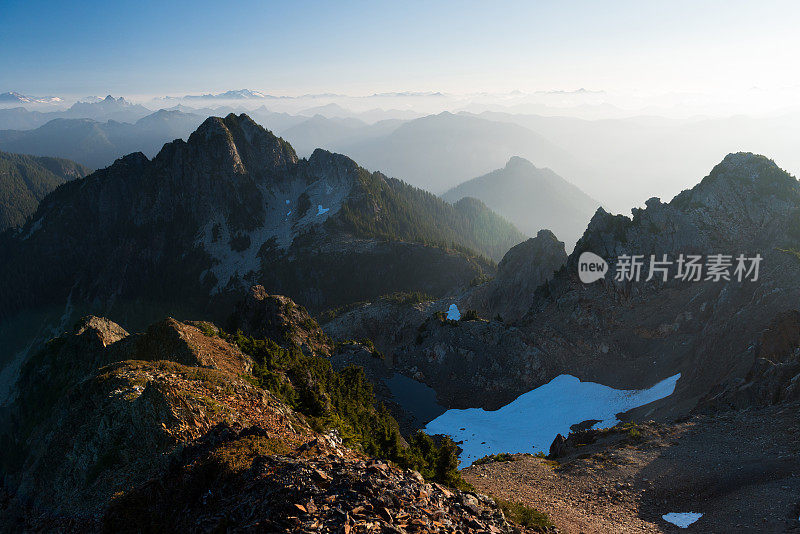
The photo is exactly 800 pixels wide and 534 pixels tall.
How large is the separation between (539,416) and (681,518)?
31039mm

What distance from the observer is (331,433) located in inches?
768

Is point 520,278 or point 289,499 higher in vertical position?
point 289,499

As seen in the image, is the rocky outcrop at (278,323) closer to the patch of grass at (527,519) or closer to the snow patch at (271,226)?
the patch of grass at (527,519)

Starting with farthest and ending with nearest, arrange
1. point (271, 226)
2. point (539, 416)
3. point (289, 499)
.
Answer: point (271, 226) → point (539, 416) → point (289, 499)

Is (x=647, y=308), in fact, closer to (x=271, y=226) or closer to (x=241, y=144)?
(x=271, y=226)

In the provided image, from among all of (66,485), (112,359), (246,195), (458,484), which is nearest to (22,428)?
(112,359)

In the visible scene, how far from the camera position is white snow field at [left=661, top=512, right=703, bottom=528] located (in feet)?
73.5

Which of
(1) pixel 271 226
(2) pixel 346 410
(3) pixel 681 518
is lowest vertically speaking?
(2) pixel 346 410

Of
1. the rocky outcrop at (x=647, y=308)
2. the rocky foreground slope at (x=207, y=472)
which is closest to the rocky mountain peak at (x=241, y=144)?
the rocky outcrop at (x=647, y=308)

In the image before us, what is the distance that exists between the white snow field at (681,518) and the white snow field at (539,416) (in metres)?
23.4

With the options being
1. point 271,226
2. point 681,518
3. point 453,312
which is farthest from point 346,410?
point 271,226

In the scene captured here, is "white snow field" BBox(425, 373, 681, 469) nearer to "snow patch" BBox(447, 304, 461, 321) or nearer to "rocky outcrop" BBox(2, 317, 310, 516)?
"rocky outcrop" BBox(2, 317, 310, 516)

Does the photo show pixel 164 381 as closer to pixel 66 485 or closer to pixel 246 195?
pixel 66 485

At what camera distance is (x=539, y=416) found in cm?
5347
